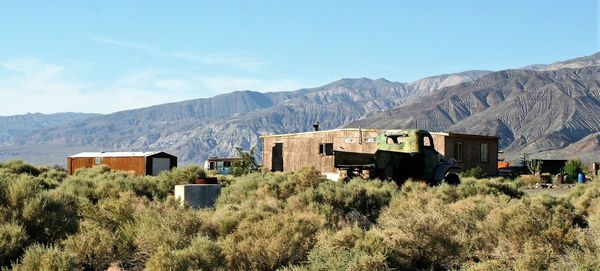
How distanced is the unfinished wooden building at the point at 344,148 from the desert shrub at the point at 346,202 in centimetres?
1743

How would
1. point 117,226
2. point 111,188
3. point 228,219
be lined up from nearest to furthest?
point 117,226, point 228,219, point 111,188

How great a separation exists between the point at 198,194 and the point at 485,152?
26159mm

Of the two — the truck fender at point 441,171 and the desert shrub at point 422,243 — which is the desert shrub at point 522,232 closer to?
the desert shrub at point 422,243

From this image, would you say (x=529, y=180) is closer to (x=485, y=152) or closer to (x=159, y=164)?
(x=485, y=152)

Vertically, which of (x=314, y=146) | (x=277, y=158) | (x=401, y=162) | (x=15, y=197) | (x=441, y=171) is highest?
(x=314, y=146)

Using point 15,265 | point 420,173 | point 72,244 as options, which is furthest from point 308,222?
point 420,173

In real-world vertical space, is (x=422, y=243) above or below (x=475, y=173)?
above

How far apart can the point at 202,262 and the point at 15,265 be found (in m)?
2.30

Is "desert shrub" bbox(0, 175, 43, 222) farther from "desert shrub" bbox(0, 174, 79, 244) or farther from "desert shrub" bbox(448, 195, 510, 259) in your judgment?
"desert shrub" bbox(448, 195, 510, 259)

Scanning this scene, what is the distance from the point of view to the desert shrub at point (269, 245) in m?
9.38

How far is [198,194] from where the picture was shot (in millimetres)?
18281

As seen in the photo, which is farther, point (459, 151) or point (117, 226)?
point (459, 151)

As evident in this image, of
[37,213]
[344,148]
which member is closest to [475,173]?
[344,148]

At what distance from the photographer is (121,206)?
1202 cm
